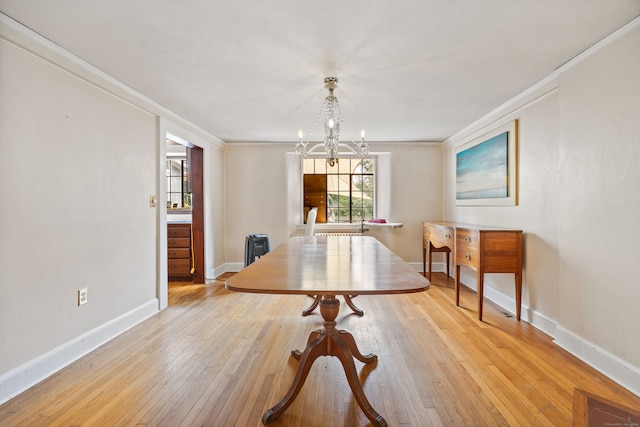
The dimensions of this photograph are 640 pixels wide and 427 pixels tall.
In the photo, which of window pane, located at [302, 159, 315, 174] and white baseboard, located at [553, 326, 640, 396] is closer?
white baseboard, located at [553, 326, 640, 396]

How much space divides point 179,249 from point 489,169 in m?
4.10

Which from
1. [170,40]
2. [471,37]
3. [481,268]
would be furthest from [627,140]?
[170,40]

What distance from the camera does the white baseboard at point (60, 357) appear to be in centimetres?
176

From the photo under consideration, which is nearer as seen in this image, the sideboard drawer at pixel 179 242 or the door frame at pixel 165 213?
the door frame at pixel 165 213

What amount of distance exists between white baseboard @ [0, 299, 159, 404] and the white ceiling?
1.95 m

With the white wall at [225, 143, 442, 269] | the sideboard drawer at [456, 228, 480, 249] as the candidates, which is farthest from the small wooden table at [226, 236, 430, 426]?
the white wall at [225, 143, 442, 269]

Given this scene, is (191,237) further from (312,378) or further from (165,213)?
(312,378)

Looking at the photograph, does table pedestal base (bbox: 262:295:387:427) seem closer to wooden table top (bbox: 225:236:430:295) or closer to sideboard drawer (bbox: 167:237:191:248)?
wooden table top (bbox: 225:236:430:295)

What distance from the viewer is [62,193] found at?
2.11 metres

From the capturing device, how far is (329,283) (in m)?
1.31

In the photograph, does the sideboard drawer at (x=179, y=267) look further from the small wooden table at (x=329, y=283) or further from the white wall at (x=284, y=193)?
the small wooden table at (x=329, y=283)

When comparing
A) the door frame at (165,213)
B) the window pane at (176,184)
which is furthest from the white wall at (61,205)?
the window pane at (176,184)

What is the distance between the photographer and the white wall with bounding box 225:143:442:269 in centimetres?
511

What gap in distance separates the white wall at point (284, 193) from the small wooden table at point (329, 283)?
9.91ft
